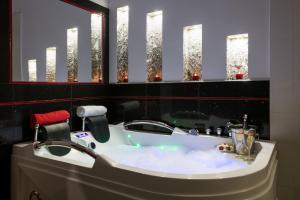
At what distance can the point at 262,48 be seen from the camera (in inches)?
86.4

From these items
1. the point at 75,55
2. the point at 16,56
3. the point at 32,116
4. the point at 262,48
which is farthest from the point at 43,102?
the point at 262,48

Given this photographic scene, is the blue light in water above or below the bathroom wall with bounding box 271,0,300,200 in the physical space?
below

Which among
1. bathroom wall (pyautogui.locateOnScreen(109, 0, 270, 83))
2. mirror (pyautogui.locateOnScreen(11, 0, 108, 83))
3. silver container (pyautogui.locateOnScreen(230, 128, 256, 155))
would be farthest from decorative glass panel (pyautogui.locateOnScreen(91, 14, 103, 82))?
silver container (pyautogui.locateOnScreen(230, 128, 256, 155))

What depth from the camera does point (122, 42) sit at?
126 inches

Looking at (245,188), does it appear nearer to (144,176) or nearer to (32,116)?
(144,176)

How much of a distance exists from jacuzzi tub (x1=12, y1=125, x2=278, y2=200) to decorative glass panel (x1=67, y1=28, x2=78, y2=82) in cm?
73

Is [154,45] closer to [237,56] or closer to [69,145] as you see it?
[237,56]

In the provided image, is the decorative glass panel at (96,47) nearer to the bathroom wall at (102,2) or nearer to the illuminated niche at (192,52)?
the bathroom wall at (102,2)

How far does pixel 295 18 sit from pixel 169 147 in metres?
1.68

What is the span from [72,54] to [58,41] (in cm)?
27

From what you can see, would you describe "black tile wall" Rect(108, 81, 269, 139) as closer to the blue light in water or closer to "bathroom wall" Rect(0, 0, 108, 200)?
the blue light in water

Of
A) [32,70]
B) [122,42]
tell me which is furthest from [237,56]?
[32,70]

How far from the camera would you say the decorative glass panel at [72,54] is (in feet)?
9.10

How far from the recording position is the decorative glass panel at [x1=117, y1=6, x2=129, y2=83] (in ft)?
10.4
